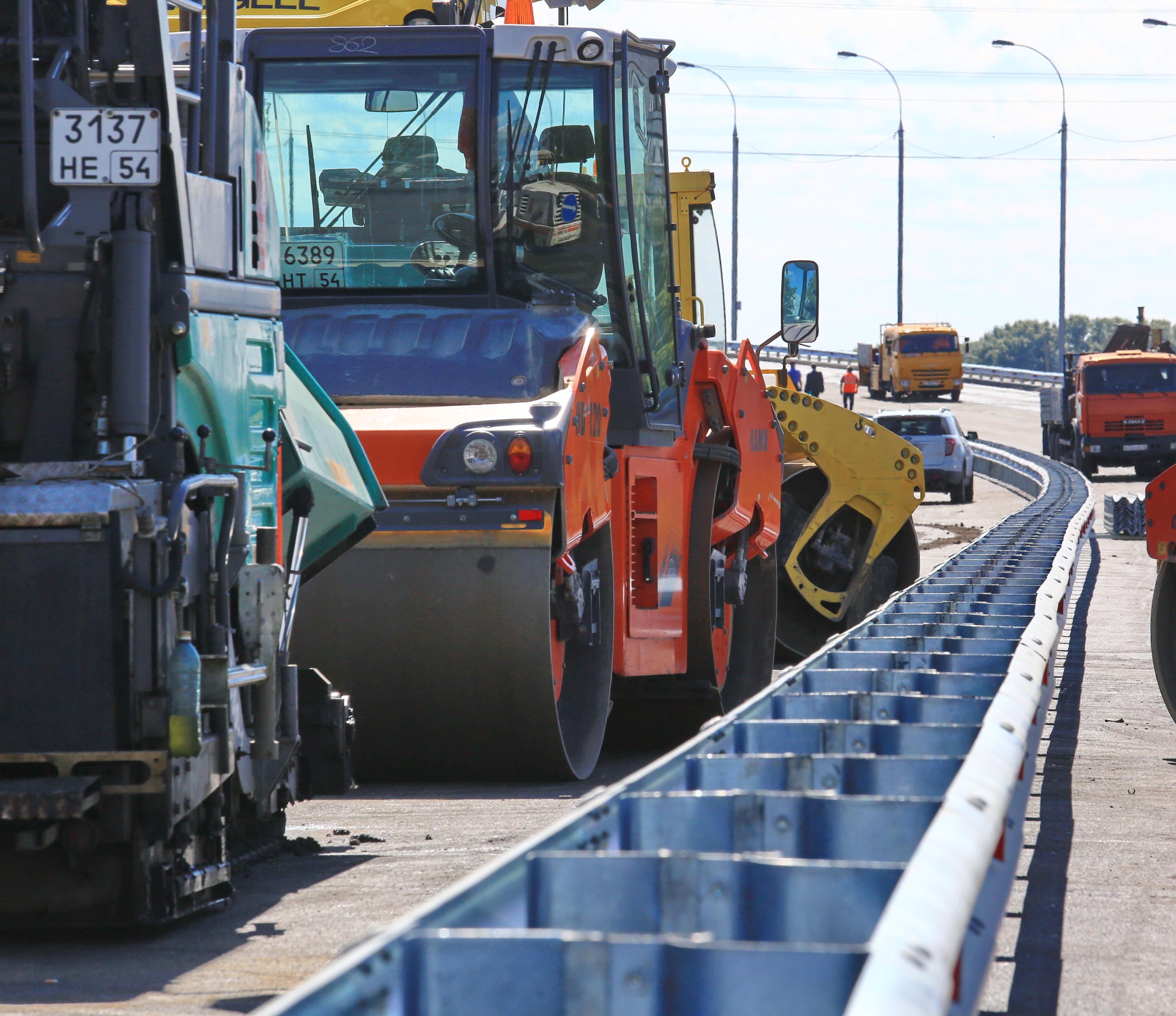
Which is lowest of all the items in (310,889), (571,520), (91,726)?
(310,889)

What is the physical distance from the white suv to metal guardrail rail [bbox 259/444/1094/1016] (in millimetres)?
26912

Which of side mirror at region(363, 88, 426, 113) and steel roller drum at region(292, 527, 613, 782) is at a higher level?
side mirror at region(363, 88, 426, 113)

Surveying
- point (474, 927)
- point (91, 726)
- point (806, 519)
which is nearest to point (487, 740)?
point (91, 726)

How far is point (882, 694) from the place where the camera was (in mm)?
4680

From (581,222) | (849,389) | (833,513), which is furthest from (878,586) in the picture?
(849,389)

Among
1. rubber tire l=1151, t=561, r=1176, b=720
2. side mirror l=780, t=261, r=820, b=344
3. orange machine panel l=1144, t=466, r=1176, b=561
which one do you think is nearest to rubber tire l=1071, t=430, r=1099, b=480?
side mirror l=780, t=261, r=820, b=344

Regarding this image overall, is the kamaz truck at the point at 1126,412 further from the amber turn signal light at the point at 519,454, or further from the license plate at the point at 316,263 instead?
the amber turn signal light at the point at 519,454

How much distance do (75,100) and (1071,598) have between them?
13.3 metres

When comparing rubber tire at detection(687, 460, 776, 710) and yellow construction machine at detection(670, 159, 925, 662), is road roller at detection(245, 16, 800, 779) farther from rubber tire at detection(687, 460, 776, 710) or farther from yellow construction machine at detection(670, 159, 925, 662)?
yellow construction machine at detection(670, 159, 925, 662)

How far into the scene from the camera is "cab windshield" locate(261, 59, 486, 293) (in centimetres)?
884

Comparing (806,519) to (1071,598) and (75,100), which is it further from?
(75,100)

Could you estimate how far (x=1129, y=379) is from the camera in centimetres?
3603

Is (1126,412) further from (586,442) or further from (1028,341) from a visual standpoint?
(1028,341)

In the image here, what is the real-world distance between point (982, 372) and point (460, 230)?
68.6 m
